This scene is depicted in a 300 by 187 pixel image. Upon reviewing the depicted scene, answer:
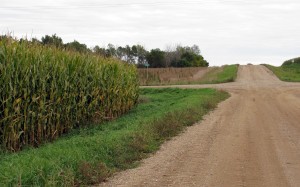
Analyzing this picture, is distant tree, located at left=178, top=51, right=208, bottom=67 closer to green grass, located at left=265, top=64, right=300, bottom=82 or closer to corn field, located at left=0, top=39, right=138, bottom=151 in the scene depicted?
green grass, located at left=265, top=64, right=300, bottom=82

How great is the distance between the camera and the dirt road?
8172mm

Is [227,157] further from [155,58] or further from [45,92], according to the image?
[155,58]

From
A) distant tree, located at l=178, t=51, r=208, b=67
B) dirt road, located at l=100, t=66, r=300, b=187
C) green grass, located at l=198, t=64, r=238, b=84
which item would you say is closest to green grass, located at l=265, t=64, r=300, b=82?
green grass, located at l=198, t=64, r=238, b=84

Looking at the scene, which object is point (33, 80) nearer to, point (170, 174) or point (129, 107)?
point (170, 174)

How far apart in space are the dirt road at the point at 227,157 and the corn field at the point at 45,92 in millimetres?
3901

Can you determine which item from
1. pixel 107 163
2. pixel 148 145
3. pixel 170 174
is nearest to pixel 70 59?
pixel 148 145

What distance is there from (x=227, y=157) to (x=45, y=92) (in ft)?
19.2

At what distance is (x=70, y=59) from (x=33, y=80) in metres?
3.07

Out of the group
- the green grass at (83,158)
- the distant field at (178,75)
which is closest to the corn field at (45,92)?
the green grass at (83,158)

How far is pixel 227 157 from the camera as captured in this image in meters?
10.2

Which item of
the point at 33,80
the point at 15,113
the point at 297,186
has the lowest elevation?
the point at 297,186

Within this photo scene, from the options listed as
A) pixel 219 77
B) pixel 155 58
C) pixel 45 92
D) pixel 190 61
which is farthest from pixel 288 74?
pixel 45 92

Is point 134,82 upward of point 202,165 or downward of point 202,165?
upward

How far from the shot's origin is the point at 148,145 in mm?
11375
